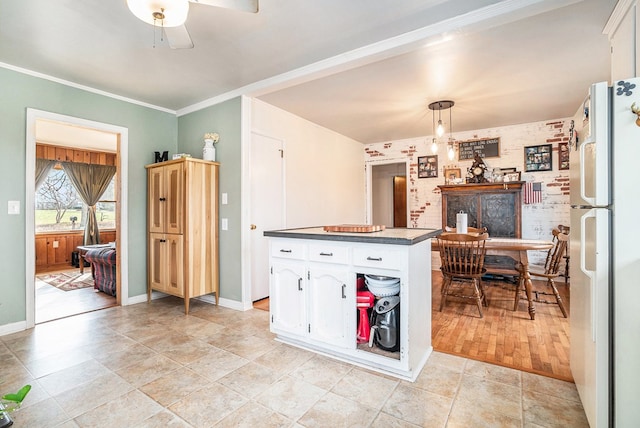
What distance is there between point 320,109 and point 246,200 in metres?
1.67

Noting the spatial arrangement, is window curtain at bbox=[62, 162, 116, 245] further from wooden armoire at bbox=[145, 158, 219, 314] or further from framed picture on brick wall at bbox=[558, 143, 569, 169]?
framed picture on brick wall at bbox=[558, 143, 569, 169]

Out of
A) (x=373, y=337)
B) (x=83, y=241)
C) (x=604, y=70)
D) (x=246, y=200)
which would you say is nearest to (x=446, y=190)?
(x=604, y=70)

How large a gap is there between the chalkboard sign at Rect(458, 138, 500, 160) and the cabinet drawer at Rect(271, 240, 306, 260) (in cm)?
424

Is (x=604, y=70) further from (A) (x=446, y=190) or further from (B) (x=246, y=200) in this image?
(B) (x=246, y=200)

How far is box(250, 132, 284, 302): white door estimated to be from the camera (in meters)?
3.81

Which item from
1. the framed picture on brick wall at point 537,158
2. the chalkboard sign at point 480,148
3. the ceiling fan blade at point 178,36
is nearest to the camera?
the ceiling fan blade at point 178,36

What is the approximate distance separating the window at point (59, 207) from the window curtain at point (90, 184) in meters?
0.16

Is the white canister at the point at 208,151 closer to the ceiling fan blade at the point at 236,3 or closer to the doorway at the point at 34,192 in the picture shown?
the doorway at the point at 34,192

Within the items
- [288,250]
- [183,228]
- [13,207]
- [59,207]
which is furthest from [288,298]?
[59,207]

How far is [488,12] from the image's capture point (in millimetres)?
2070

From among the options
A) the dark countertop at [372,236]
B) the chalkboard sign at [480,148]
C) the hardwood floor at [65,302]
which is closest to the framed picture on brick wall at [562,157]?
the chalkboard sign at [480,148]

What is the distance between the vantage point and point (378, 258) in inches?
81.0

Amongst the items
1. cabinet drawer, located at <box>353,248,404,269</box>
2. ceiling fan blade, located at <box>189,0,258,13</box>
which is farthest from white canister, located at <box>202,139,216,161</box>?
cabinet drawer, located at <box>353,248,404,269</box>

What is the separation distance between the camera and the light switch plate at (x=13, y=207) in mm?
2888
